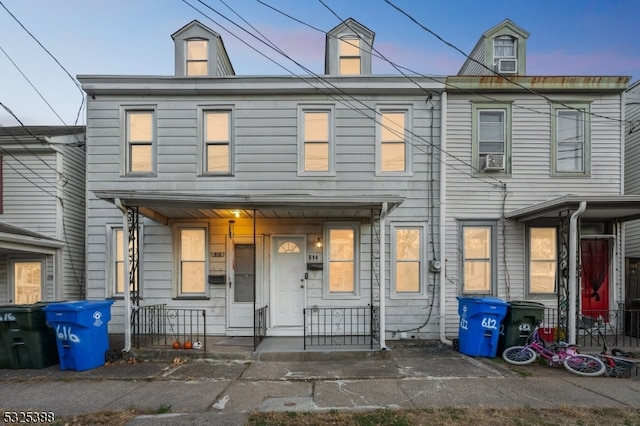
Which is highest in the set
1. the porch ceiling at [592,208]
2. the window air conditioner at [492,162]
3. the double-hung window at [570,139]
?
the double-hung window at [570,139]

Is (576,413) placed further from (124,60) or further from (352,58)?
(124,60)

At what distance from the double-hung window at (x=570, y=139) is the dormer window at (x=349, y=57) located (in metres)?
4.78

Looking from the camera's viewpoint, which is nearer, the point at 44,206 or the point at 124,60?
the point at 44,206

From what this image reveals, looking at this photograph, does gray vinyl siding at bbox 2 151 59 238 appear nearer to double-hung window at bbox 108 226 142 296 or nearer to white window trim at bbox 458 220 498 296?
double-hung window at bbox 108 226 142 296

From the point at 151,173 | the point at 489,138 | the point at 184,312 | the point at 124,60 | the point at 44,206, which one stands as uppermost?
the point at 124,60

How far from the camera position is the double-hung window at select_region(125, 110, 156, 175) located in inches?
329

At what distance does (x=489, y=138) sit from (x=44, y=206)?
1127cm

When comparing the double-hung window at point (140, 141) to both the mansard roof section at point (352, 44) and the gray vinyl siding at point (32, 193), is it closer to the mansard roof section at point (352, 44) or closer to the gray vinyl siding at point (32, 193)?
the gray vinyl siding at point (32, 193)

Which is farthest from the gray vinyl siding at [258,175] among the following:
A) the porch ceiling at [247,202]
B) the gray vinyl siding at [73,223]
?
the gray vinyl siding at [73,223]

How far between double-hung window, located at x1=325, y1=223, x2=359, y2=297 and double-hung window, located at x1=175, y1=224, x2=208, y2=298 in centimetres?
286

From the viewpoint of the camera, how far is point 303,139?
841 cm

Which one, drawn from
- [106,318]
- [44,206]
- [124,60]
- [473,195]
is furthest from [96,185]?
[473,195]

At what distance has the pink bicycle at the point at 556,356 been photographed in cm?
592

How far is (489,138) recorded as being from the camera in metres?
8.52
